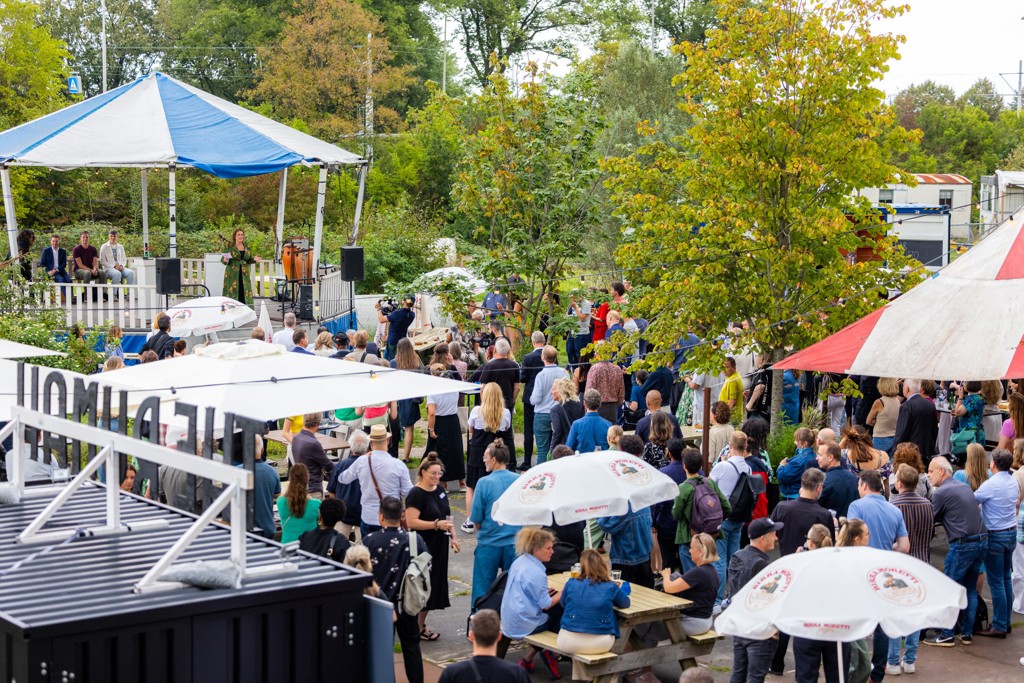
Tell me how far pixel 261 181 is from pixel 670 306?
2903 cm

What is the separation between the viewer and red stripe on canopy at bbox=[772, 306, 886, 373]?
9.20 metres

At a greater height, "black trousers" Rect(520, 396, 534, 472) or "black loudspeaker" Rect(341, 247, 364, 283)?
"black loudspeaker" Rect(341, 247, 364, 283)

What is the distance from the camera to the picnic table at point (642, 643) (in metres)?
8.77

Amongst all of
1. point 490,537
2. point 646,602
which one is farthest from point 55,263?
point 646,602

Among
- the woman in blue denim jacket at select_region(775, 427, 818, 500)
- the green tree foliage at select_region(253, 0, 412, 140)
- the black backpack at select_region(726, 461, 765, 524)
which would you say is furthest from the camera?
the green tree foliage at select_region(253, 0, 412, 140)

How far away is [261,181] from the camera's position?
4144 cm

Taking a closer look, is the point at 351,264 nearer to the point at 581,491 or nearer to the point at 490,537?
the point at 490,537

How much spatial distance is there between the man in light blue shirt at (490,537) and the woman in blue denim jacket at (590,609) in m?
1.24

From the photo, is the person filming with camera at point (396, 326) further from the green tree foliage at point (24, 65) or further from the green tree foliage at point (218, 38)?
the green tree foliage at point (218, 38)

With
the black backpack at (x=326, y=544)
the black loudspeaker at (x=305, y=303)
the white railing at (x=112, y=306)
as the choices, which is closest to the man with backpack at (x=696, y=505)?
the black backpack at (x=326, y=544)

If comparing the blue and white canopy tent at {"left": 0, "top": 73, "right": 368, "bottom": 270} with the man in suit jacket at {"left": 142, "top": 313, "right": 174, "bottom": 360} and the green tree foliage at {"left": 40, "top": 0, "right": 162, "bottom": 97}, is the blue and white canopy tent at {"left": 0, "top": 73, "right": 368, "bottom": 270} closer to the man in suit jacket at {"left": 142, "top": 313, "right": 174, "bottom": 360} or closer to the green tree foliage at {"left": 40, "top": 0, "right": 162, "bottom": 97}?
the man in suit jacket at {"left": 142, "top": 313, "right": 174, "bottom": 360}

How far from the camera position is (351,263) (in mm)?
22484

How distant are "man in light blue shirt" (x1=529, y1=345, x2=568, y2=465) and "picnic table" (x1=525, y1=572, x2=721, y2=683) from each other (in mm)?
5295

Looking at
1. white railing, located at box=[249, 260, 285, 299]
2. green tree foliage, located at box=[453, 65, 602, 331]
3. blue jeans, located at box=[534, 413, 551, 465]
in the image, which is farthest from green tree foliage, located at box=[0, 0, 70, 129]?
blue jeans, located at box=[534, 413, 551, 465]
